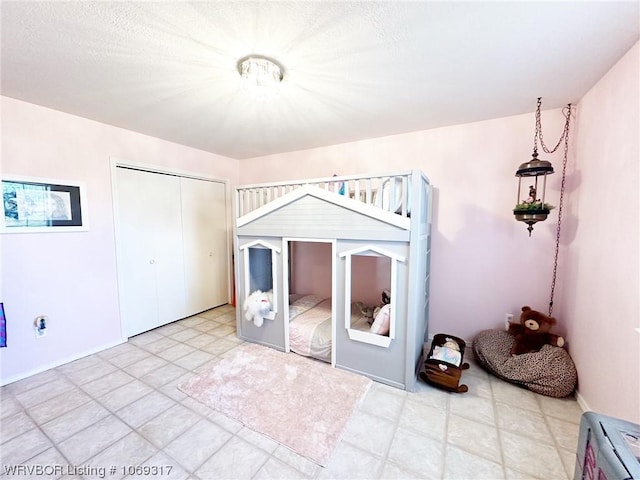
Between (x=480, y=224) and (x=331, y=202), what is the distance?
1.64 meters

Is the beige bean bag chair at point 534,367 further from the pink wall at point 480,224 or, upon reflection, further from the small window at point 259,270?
the small window at point 259,270

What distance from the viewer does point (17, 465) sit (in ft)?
4.75

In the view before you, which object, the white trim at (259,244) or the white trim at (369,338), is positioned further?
the white trim at (259,244)

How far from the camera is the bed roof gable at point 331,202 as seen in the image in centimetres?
202

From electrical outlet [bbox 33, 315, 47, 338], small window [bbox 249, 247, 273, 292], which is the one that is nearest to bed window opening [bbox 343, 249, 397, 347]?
small window [bbox 249, 247, 273, 292]

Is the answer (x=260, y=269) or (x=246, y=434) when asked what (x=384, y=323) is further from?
(x=260, y=269)

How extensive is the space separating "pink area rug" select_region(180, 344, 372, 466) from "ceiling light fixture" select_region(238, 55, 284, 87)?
7.77 feet

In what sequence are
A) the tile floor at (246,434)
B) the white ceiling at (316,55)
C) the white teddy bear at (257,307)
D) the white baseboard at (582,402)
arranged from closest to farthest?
the white ceiling at (316,55)
the tile floor at (246,434)
the white baseboard at (582,402)
the white teddy bear at (257,307)

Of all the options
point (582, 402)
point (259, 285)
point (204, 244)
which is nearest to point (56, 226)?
point (204, 244)

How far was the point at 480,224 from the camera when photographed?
2645 millimetres

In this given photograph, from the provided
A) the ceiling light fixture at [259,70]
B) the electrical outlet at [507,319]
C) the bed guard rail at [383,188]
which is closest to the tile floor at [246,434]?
the electrical outlet at [507,319]

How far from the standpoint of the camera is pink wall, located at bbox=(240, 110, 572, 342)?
2455 millimetres

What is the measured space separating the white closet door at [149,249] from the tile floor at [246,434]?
0.88 metres

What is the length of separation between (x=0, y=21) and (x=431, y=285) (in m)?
3.76
